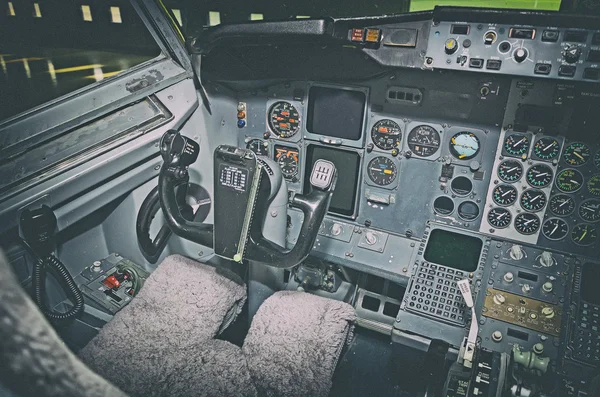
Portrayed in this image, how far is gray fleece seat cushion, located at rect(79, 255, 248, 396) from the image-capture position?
209cm

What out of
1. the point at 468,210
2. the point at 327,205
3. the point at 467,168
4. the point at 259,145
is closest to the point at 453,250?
the point at 468,210

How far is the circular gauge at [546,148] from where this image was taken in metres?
2.65

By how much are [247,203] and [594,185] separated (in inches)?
83.7

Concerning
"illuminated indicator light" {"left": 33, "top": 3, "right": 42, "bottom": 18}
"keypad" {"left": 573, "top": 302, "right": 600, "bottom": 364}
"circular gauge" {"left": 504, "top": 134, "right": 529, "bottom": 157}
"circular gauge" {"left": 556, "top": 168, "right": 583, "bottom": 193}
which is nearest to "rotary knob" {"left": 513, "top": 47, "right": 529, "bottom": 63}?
"circular gauge" {"left": 504, "top": 134, "right": 529, "bottom": 157}

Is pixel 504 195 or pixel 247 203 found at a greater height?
pixel 247 203

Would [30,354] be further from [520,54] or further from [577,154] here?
[577,154]

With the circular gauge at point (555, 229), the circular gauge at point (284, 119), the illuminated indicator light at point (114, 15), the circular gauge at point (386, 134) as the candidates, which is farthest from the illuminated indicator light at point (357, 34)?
the illuminated indicator light at point (114, 15)

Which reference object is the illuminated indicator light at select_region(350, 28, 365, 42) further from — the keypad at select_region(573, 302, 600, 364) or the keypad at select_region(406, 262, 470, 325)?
the keypad at select_region(573, 302, 600, 364)

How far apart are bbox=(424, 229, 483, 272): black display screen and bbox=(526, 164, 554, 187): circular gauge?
0.52 metres

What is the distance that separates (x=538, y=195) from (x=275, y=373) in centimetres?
201

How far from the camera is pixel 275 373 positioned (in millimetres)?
2146

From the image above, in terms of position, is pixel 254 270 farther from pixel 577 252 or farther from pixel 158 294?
pixel 577 252

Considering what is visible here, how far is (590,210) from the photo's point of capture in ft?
8.77

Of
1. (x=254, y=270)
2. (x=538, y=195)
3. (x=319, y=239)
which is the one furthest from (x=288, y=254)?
(x=538, y=195)
